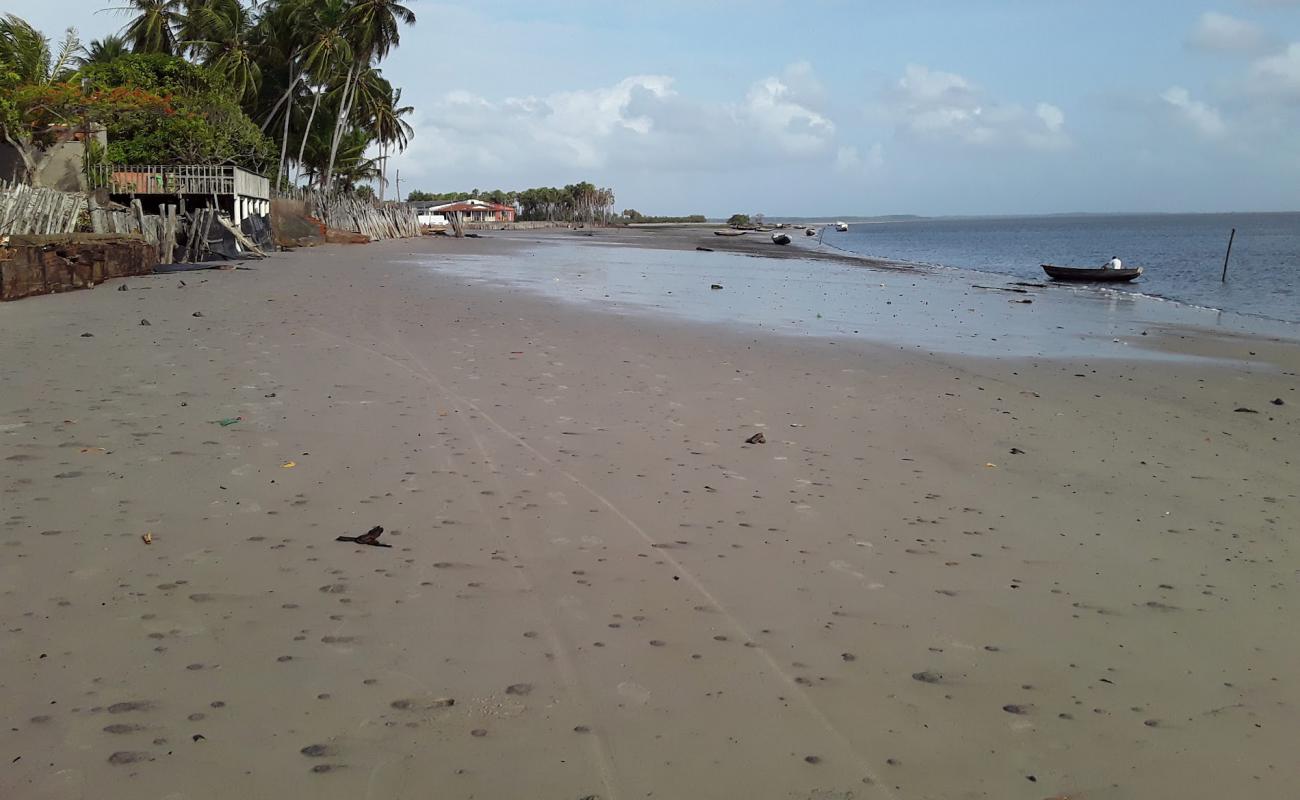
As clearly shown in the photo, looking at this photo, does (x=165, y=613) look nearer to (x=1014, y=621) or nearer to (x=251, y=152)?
(x=1014, y=621)

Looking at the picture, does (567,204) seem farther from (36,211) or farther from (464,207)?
(36,211)

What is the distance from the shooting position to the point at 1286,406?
8516 mm

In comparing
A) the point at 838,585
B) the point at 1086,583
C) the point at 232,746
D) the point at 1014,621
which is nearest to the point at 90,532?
the point at 232,746

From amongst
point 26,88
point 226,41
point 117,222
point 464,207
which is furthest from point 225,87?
point 464,207

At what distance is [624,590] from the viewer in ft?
12.5

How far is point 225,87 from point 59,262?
29.7 metres

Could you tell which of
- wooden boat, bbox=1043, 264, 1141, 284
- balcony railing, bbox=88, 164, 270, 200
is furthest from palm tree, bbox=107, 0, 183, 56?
wooden boat, bbox=1043, 264, 1141, 284

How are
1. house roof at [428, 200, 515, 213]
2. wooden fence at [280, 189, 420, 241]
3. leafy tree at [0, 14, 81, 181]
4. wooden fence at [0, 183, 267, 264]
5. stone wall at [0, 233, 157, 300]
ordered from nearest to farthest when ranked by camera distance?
stone wall at [0, 233, 157, 300], wooden fence at [0, 183, 267, 264], leafy tree at [0, 14, 81, 181], wooden fence at [280, 189, 420, 241], house roof at [428, 200, 515, 213]

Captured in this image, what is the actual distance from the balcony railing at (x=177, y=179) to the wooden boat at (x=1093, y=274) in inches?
952

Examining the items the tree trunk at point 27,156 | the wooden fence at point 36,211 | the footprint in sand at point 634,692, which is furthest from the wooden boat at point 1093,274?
the footprint in sand at point 634,692

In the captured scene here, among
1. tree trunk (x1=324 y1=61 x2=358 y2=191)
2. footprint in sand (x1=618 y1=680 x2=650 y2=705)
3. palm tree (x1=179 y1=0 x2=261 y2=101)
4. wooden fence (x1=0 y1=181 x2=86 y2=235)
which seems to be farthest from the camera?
tree trunk (x1=324 y1=61 x2=358 y2=191)

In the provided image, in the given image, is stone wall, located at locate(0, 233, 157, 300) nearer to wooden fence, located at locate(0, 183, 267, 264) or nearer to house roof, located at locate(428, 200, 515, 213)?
wooden fence, located at locate(0, 183, 267, 264)

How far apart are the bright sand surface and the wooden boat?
21.4 metres

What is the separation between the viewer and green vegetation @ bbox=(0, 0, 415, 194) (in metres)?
24.1
